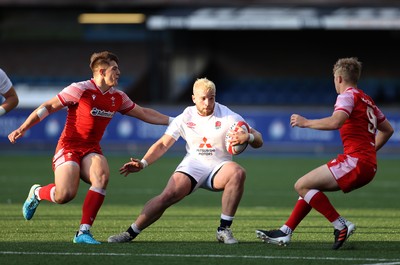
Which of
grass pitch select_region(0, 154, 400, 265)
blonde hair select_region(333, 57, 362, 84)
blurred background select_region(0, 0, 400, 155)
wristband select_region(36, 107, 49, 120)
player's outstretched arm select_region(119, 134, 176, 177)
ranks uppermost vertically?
blurred background select_region(0, 0, 400, 155)

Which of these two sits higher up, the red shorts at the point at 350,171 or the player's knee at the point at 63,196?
the red shorts at the point at 350,171

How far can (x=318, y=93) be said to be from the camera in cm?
3469

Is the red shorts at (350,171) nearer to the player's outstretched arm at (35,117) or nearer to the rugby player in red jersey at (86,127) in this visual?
the rugby player in red jersey at (86,127)

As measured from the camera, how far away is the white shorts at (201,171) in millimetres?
9844

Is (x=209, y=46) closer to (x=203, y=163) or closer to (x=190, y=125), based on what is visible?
(x=190, y=125)

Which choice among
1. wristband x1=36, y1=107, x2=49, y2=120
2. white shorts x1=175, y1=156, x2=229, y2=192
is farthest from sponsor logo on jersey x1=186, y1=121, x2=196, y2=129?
wristband x1=36, y1=107, x2=49, y2=120

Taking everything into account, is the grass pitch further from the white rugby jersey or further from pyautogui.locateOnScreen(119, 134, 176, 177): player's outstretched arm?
the white rugby jersey

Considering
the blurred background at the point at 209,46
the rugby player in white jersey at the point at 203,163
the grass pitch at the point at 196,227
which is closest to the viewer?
the grass pitch at the point at 196,227

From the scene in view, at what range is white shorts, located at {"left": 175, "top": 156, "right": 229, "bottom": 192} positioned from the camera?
984cm

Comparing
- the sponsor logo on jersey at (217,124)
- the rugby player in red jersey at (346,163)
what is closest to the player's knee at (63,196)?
the sponsor logo on jersey at (217,124)

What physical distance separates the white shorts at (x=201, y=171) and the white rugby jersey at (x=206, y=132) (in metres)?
0.05

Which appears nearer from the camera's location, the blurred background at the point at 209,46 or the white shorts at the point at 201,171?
the white shorts at the point at 201,171

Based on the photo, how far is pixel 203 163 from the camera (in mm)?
9898

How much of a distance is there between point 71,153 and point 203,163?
1.32 metres
